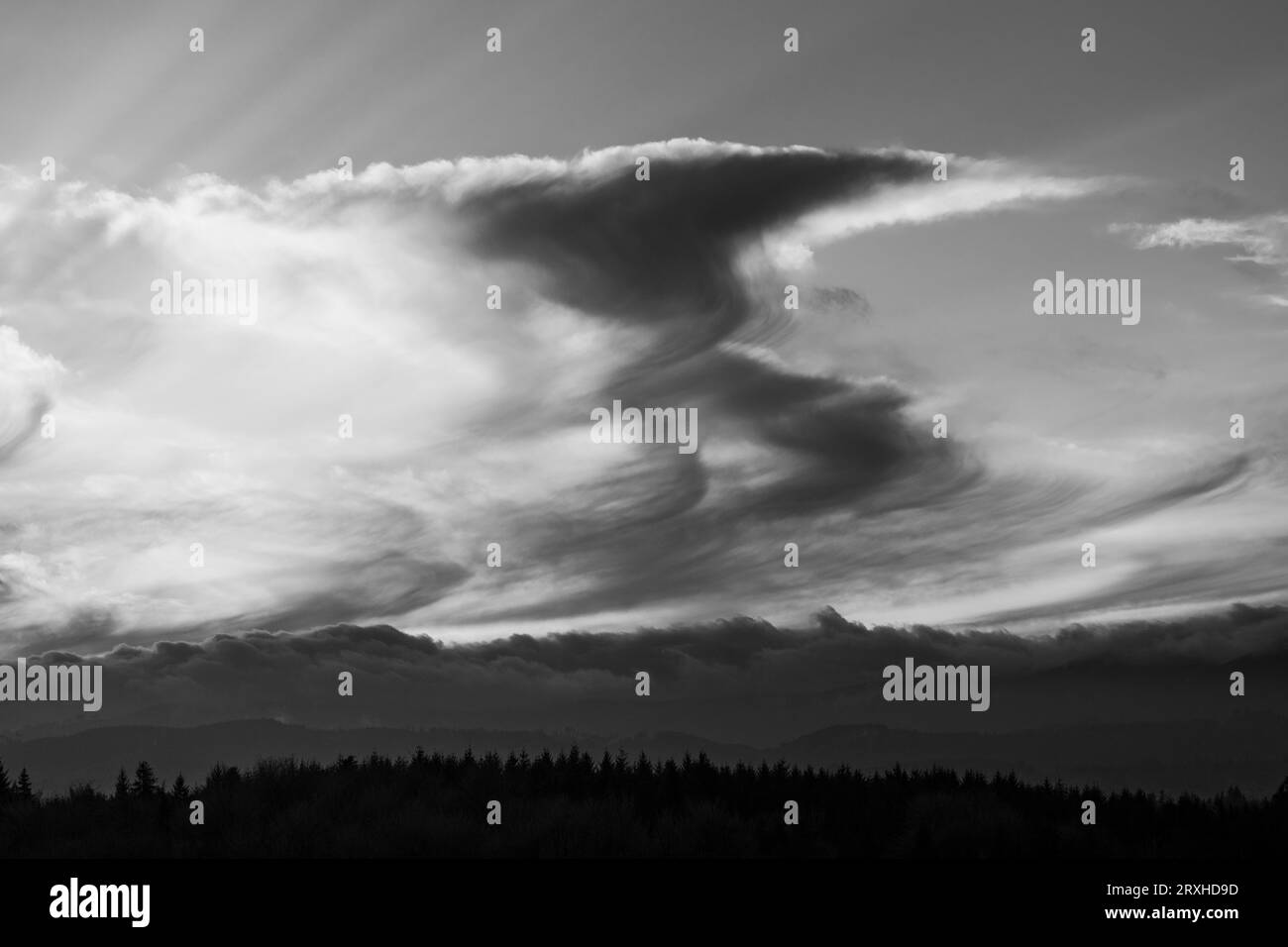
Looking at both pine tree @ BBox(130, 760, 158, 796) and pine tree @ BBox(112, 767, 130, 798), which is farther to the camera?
pine tree @ BBox(130, 760, 158, 796)

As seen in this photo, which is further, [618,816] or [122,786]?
[122,786]

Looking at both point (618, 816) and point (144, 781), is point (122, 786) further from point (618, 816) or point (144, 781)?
point (618, 816)

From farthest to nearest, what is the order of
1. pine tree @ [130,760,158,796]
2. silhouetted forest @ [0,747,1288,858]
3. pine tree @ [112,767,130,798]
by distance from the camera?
pine tree @ [130,760,158,796] < pine tree @ [112,767,130,798] < silhouetted forest @ [0,747,1288,858]

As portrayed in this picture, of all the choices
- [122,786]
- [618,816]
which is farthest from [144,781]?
[618,816]

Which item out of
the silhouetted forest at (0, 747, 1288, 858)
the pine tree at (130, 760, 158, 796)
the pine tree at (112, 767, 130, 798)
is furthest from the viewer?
the pine tree at (130, 760, 158, 796)
